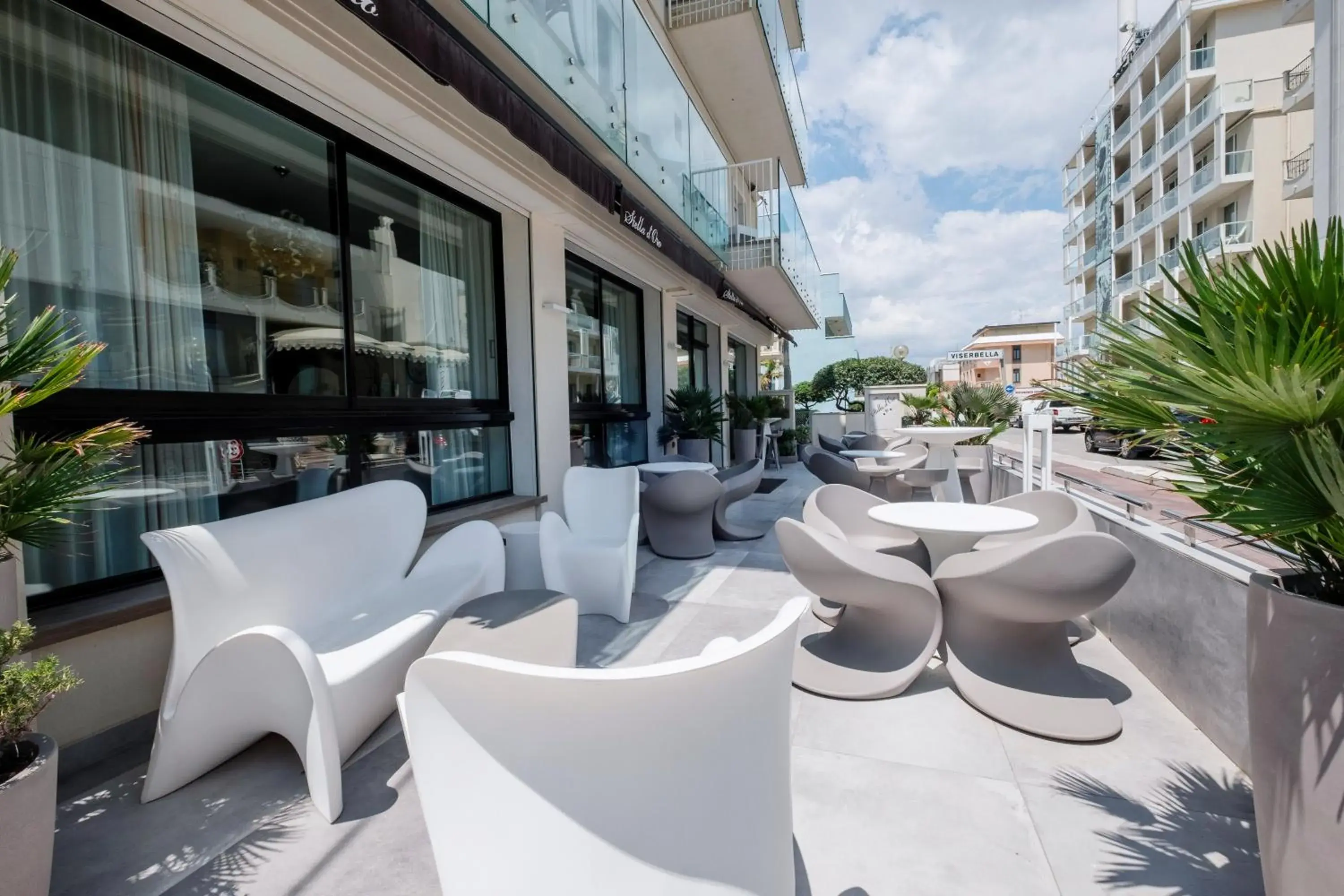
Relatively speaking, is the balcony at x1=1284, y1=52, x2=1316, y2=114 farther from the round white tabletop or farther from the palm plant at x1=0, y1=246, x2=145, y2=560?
the palm plant at x1=0, y1=246, x2=145, y2=560

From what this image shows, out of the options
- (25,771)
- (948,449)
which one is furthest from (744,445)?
(25,771)

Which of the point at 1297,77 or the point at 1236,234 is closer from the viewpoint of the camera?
the point at 1297,77

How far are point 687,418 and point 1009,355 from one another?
163ft

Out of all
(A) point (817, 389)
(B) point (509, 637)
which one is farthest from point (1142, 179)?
(B) point (509, 637)

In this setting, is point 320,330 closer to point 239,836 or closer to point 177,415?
point 177,415

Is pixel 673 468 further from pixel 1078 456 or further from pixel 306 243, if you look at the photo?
pixel 1078 456

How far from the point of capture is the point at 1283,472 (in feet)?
4.01

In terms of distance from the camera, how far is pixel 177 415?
273cm

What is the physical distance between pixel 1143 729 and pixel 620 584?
8.37 feet

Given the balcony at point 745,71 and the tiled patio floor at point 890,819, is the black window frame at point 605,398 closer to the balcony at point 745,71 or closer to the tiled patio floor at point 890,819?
the balcony at point 745,71

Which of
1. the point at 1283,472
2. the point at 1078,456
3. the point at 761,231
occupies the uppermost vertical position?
the point at 761,231

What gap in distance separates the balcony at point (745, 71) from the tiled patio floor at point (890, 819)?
27.4 ft

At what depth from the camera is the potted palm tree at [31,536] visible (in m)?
1.35

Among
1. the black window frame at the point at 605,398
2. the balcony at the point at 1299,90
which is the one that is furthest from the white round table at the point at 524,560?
the balcony at the point at 1299,90
